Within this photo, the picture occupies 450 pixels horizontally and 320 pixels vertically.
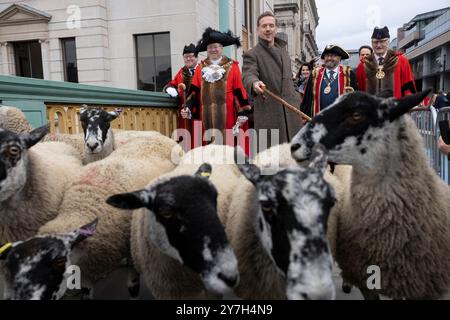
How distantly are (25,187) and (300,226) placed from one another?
2.00 meters

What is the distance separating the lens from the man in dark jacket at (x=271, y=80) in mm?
4309

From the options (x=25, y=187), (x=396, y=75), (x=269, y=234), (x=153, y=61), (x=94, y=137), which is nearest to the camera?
(x=269, y=234)

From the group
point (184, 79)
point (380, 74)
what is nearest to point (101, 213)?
point (380, 74)

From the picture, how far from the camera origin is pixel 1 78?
3.54m

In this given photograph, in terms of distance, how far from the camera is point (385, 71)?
4809mm

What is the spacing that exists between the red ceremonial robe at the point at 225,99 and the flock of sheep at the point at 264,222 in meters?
2.35

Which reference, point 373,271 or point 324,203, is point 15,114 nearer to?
point 324,203

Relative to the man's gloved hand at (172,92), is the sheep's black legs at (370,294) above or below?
below

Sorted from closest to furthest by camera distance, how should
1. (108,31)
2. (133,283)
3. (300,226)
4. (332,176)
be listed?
(300,226) → (332,176) → (133,283) → (108,31)

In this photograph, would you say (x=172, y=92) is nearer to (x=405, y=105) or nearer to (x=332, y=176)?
(x=332, y=176)

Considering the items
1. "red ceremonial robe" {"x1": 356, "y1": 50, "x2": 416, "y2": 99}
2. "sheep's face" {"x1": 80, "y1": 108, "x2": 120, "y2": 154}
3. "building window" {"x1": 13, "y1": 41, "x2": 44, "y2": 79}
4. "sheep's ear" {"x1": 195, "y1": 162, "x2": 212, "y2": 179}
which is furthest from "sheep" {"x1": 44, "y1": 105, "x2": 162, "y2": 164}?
"building window" {"x1": 13, "y1": 41, "x2": 44, "y2": 79}

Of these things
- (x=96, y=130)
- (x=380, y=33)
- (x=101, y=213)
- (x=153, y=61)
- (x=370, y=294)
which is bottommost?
(x=370, y=294)

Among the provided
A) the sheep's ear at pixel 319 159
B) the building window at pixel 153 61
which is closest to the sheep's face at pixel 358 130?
the sheep's ear at pixel 319 159

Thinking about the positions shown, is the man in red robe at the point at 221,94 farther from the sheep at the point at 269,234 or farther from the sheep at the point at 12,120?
the sheep at the point at 12,120
